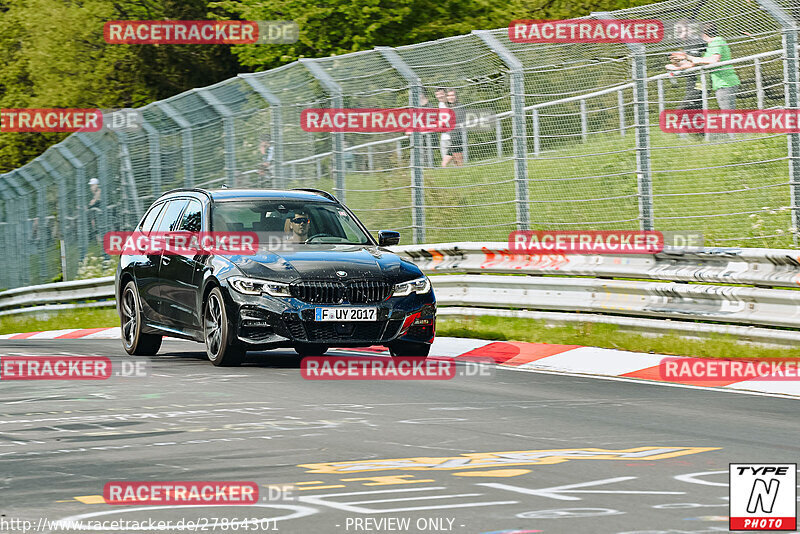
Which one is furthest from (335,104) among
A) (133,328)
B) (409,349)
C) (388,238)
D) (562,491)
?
(562,491)

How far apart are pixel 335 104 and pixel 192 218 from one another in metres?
4.86

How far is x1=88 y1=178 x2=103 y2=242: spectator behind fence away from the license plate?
1408 centimetres

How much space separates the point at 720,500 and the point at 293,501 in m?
1.89

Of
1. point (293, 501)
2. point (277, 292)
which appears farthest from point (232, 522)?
point (277, 292)

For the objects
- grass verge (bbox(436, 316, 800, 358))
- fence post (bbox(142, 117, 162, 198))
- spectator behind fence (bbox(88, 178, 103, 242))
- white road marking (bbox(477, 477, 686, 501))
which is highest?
fence post (bbox(142, 117, 162, 198))

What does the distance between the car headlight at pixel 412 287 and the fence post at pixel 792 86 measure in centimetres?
328

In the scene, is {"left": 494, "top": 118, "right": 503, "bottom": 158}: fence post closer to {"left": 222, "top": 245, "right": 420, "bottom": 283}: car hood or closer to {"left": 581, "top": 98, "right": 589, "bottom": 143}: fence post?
{"left": 581, "top": 98, "right": 589, "bottom": 143}: fence post

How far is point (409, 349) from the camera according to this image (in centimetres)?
1277

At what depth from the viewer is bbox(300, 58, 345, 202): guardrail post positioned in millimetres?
18000

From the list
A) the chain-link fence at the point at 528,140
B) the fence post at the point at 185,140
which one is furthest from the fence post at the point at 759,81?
the fence post at the point at 185,140

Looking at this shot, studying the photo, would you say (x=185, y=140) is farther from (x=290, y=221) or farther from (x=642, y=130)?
(x=642, y=130)

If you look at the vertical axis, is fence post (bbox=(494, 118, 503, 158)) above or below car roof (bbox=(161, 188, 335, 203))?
above

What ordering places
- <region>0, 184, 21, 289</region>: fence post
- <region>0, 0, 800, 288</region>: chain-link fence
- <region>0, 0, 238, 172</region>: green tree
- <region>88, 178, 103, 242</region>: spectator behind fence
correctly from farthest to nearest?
1. <region>0, 0, 238, 172</region>: green tree
2. <region>0, 184, 21, 289</region>: fence post
3. <region>88, 178, 103, 242</region>: spectator behind fence
4. <region>0, 0, 800, 288</region>: chain-link fence

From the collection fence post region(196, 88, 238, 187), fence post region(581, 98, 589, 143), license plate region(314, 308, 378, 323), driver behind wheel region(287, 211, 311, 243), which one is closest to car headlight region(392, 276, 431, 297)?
license plate region(314, 308, 378, 323)
